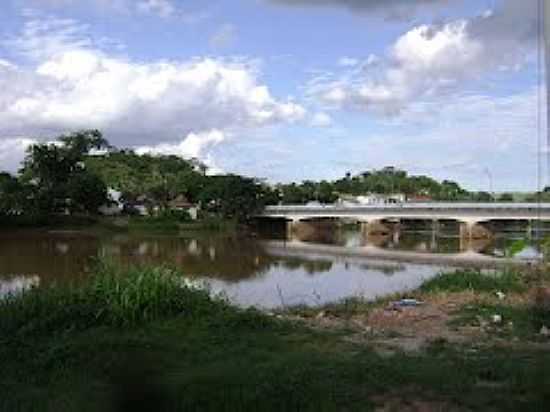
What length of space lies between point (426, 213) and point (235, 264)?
3183cm

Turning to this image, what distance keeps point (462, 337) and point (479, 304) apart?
11.6 ft

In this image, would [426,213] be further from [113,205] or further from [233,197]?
[113,205]

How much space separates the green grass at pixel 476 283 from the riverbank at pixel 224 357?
4.51 m

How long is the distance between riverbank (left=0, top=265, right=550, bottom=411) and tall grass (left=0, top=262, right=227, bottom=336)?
0.02 metres

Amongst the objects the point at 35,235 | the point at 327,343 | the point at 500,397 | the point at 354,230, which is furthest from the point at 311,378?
the point at 354,230

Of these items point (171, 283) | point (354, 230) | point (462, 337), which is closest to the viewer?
point (462, 337)

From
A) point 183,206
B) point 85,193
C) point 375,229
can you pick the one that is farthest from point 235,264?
point 183,206

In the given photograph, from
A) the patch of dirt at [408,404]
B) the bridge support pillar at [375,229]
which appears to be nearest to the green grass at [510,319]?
the patch of dirt at [408,404]

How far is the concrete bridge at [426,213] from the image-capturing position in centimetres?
6142

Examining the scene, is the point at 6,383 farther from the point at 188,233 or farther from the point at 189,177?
the point at 189,177

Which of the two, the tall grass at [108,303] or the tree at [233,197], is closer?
the tall grass at [108,303]

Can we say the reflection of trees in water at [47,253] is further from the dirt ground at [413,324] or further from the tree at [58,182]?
the dirt ground at [413,324]

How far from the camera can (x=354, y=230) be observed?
310ft

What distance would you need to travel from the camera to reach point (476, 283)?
706 inches
